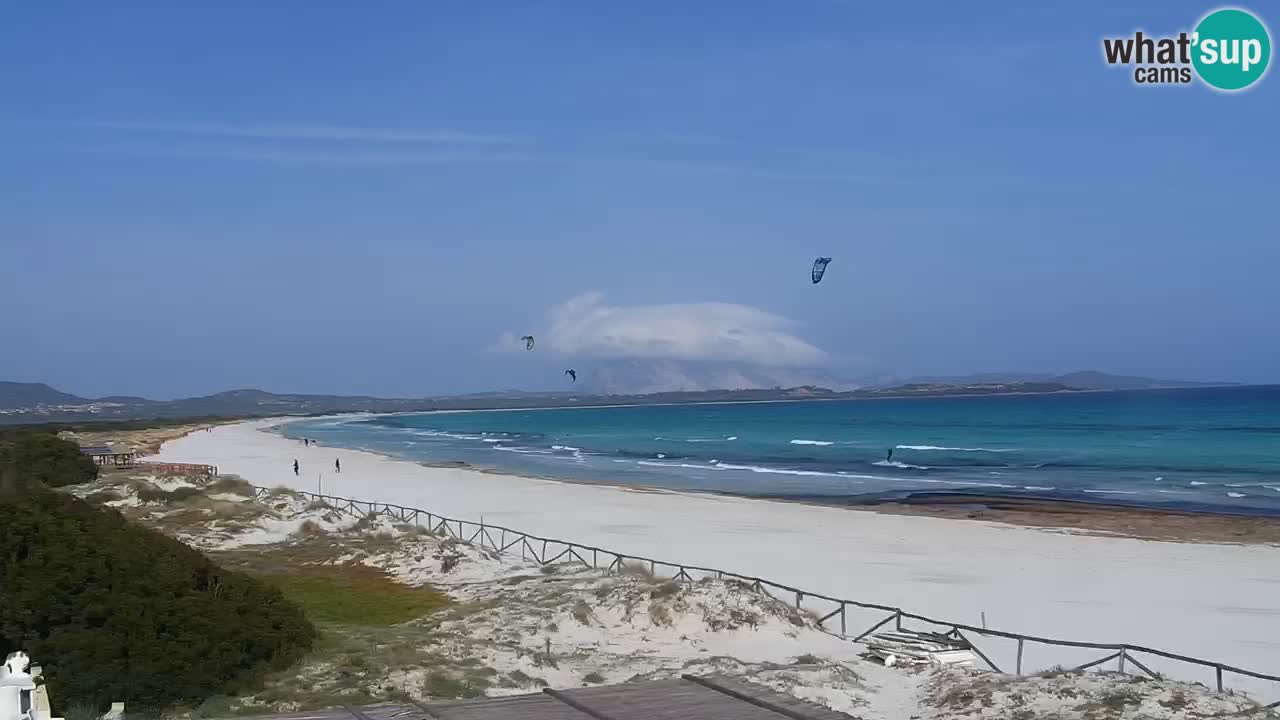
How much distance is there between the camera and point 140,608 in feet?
44.8

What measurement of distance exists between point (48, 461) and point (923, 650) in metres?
41.7

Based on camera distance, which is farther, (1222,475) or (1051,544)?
(1222,475)

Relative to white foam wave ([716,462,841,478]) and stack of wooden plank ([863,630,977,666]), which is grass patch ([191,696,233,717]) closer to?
stack of wooden plank ([863,630,977,666])

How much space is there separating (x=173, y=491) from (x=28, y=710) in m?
35.8

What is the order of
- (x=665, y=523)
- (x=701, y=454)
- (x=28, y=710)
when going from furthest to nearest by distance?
1. (x=701, y=454)
2. (x=665, y=523)
3. (x=28, y=710)

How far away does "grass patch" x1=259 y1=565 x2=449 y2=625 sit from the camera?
20.8m

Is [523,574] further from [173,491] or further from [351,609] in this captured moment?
[173,491]

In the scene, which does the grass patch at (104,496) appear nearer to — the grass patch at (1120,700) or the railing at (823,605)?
the railing at (823,605)

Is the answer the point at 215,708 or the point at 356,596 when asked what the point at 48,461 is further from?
the point at 215,708

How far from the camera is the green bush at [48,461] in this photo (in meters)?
44.9

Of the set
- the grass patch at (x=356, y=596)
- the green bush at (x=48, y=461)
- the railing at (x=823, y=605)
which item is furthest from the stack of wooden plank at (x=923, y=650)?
the green bush at (x=48, y=461)

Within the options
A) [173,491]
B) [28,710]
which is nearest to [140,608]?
[28,710]

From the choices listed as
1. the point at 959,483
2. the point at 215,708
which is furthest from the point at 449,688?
the point at 959,483

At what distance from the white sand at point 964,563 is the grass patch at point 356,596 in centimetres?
784
